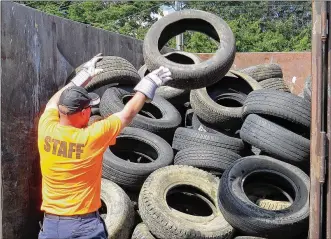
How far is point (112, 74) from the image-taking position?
6.94 meters

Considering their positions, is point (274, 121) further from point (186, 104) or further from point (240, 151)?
point (186, 104)

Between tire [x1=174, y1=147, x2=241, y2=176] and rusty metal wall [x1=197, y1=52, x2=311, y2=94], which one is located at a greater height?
tire [x1=174, y1=147, x2=241, y2=176]

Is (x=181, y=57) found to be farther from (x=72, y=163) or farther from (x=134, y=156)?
(x=72, y=163)

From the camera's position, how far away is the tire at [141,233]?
5375mm

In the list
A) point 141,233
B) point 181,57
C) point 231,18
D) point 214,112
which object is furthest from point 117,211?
point 231,18

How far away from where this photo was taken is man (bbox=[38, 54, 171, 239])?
3.82m

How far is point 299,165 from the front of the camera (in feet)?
19.2

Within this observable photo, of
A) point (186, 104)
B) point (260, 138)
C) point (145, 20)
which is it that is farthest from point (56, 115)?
point (145, 20)

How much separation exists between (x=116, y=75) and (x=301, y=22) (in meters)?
27.6

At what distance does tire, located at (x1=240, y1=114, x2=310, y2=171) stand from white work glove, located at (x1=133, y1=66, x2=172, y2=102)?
2.15m

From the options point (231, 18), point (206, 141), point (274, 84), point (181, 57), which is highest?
point (181, 57)

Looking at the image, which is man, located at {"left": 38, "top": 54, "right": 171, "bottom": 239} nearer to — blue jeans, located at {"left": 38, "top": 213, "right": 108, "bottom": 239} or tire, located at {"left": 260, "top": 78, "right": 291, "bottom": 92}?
blue jeans, located at {"left": 38, "top": 213, "right": 108, "bottom": 239}

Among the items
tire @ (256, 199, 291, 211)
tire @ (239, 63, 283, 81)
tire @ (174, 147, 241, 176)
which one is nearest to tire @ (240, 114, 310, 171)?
tire @ (174, 147, 241, 176)

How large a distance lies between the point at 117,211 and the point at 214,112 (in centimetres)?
214
